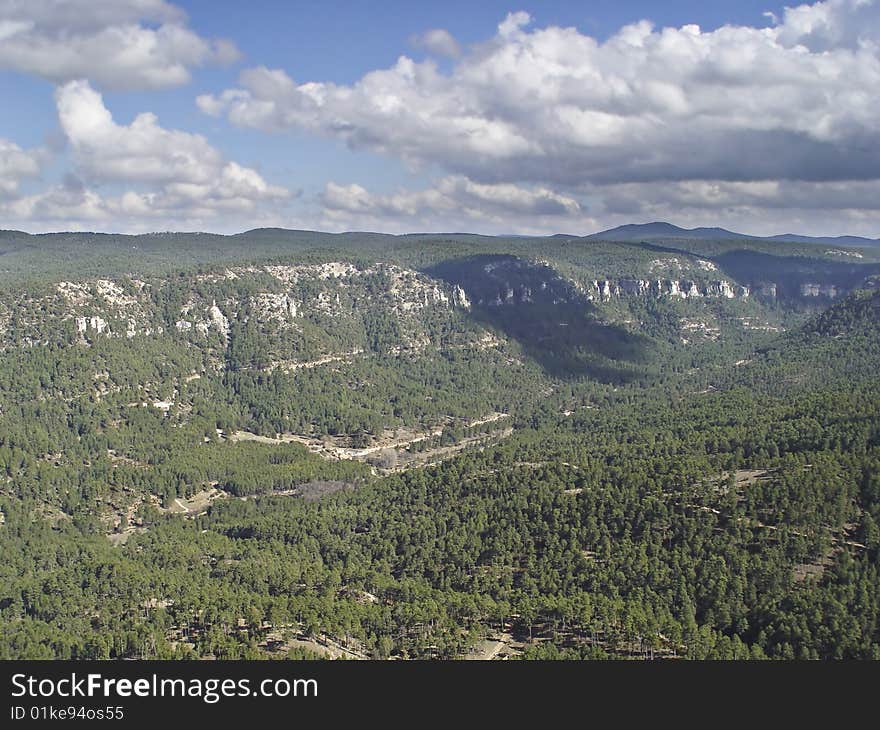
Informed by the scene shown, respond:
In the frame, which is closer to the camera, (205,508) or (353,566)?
(353,566)

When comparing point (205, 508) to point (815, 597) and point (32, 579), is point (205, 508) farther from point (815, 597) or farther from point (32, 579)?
point (815, 597)

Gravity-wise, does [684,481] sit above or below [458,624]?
above

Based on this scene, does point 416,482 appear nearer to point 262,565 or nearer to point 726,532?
point 262,565

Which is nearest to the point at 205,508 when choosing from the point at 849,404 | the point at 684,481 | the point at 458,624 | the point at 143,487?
the point at 143,487

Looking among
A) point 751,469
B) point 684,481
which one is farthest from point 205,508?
point 751,469

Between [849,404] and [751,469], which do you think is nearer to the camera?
[751,469]

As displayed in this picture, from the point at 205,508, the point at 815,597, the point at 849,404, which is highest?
the point at 849,404

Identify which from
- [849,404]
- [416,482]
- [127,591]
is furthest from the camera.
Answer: [849,404]

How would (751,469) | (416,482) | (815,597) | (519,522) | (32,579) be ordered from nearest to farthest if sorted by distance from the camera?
(815,597), (32,579), (519,522), (751,469), (416,482)

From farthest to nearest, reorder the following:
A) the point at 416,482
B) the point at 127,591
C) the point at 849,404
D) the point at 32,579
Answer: the point at 849,404
the point at 416,482
the point at 32,579
the point at 127,591
